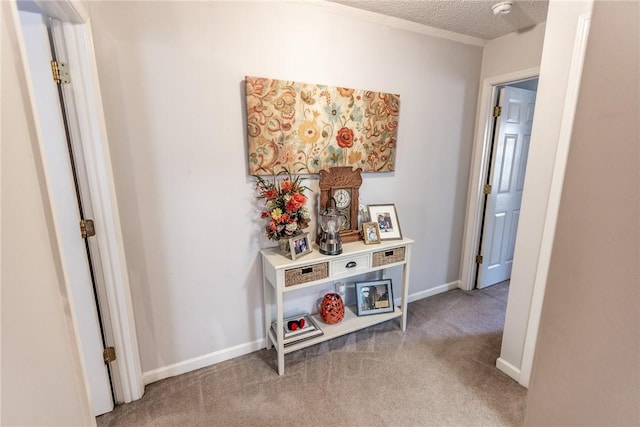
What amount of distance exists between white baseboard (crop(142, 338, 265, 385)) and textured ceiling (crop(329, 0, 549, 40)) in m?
2.38

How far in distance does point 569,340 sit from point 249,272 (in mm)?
1773

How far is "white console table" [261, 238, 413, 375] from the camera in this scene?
71.2 inches

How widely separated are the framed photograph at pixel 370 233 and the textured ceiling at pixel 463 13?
1.47 m

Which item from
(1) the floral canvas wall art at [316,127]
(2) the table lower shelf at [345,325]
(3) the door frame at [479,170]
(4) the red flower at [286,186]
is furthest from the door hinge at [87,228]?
(3) the door frame at [479,170]

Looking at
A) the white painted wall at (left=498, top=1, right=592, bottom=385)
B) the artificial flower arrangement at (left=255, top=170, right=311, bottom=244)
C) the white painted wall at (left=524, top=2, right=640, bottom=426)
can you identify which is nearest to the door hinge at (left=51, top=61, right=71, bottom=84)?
the artificial flower arrangement at (left=255, top=170, right=311, bottom=244)

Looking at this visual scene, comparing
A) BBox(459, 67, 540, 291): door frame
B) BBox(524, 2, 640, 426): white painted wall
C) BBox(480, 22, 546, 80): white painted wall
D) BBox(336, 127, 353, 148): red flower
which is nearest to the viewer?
BBox(524, 2, 640, 426): white painted wall

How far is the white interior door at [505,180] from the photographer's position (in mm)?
2717

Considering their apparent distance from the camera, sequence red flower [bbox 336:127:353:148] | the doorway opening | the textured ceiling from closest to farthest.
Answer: the textured ceiling < red flower [bbox 336:127:353:148] < the doorway opening

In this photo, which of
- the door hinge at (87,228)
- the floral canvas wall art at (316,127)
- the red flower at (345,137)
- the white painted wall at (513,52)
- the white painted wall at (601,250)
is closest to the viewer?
the white painted wall at (601,250)

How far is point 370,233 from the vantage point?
216cm

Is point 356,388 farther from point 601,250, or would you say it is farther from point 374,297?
point 601,250

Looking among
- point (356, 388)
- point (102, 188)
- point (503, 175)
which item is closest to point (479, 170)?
point (503, 175)

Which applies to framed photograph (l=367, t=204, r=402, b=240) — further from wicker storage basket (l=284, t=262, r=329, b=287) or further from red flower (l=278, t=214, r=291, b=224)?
red flower (l=278, t=214, r=291, b=224)

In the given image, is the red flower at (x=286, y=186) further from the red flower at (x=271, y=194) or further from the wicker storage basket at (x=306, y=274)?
the wicker storage basket at (x=306, y=274)
